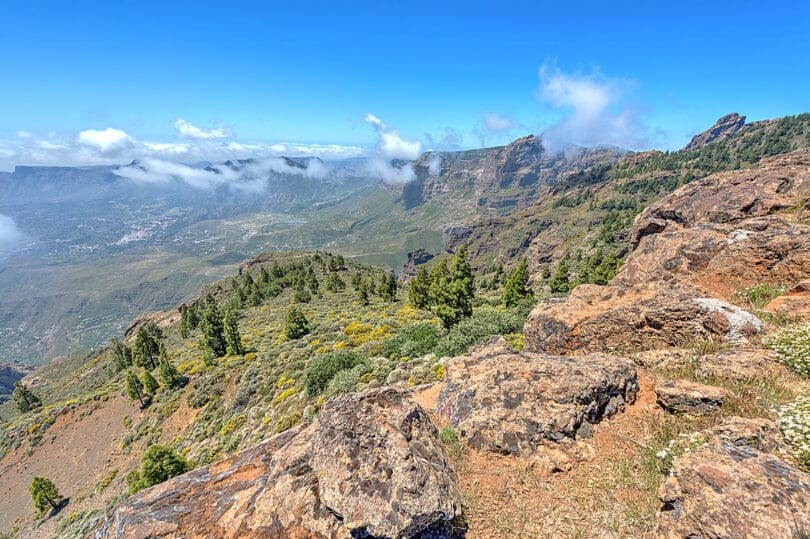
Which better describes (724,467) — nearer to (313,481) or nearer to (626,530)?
(626,530)

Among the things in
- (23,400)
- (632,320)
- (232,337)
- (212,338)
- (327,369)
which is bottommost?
(23,400)

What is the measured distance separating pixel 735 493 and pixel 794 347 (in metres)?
6.36

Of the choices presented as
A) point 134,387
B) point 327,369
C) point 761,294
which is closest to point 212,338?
point 134,387

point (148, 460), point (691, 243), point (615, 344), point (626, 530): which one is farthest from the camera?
point (148, 460)

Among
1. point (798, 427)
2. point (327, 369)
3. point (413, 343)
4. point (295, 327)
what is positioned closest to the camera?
point (798, 427)

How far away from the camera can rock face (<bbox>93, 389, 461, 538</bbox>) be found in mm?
6699

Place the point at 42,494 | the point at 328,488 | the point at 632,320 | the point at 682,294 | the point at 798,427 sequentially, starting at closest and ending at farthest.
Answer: the point at 798,427
the point at 328,488
the point at 682,294
the point at 632,320
the point at 42,494

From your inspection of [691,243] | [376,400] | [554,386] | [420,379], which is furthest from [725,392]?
[691,243]

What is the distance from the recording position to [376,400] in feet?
31.3

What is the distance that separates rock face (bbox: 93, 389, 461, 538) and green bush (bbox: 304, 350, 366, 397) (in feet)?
48.1

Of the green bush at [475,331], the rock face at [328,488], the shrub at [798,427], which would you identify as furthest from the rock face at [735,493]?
the green bush at [475,331]

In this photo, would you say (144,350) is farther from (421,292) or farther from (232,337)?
(421,292)

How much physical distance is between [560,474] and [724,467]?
3377 millimetres

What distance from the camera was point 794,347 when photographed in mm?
8594
